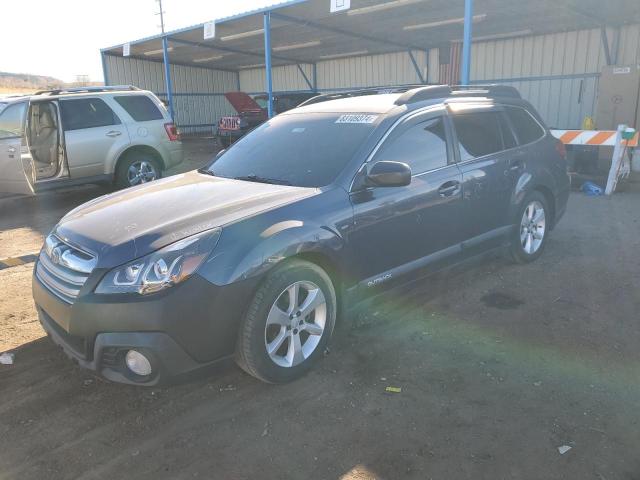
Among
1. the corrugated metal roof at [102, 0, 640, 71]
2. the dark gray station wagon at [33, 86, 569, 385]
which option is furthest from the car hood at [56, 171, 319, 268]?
the corrugated metal roof at [102, 0, 640, 71]

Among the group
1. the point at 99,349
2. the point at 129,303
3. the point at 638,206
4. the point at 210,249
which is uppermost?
the point at 210,249

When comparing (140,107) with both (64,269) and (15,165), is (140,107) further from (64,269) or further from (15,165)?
(64,269)

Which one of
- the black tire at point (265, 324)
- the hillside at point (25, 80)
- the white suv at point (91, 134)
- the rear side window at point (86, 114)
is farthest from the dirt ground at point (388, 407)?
the hillside at point (25, 80)

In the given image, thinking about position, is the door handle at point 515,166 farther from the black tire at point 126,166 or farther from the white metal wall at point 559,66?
the white metal wall at point 559,66

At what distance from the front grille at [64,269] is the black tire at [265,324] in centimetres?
89

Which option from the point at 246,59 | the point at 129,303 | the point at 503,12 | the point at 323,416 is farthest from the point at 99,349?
the point at 246,59

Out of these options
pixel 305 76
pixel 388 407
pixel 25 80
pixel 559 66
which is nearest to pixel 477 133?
pixel 388 407

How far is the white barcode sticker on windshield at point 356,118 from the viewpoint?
373cm

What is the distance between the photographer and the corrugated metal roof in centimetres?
1183

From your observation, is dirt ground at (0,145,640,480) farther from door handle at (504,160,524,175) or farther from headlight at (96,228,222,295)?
door handle at (504,160,524,175)

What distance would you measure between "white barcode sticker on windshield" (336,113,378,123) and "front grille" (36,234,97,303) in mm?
2061

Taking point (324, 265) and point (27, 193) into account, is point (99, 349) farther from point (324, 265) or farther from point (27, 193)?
point (27, 193)

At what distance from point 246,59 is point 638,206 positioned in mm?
18465

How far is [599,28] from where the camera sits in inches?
554
